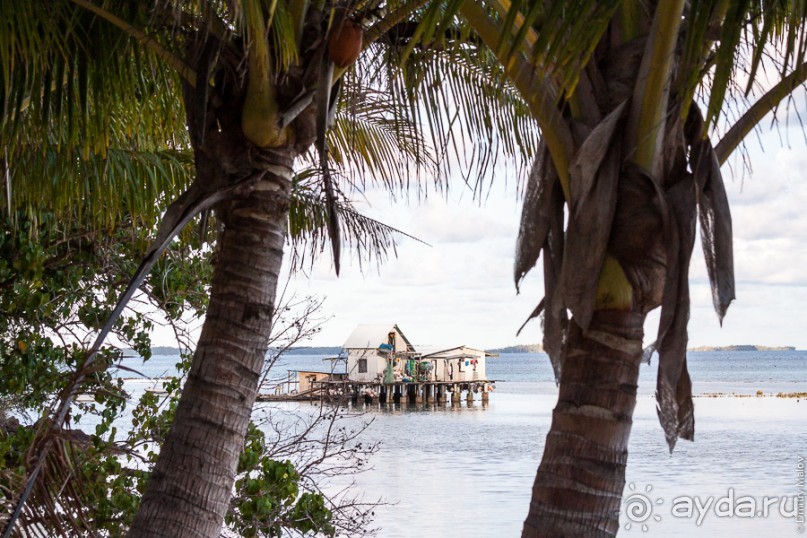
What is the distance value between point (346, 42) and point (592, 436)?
6.23ft

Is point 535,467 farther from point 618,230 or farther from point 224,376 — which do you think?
point 618,230

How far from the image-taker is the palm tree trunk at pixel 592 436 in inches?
98.7

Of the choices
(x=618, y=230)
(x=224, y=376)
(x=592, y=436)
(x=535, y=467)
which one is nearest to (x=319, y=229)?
(x=224, y=376)

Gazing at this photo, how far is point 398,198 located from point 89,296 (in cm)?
358

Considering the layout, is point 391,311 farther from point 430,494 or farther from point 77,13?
point 77,13

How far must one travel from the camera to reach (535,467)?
102ft

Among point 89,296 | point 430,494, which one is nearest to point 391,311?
point 430,494

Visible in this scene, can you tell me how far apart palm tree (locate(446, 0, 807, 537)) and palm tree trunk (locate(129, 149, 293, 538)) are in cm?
132

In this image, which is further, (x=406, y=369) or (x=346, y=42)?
(x=406, y=369)

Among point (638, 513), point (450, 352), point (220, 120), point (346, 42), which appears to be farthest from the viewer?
point (450, 352)

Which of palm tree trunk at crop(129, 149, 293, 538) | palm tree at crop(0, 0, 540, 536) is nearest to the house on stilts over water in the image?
palm tree at crop(0, 0, 540, 536)

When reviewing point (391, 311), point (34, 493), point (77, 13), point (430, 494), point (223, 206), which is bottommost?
point (430, 494)

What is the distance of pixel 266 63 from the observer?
140 inches

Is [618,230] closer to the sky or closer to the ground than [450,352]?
closer to the ground
